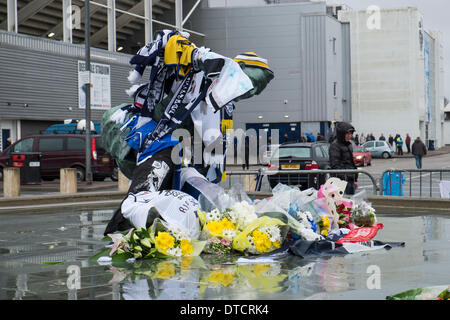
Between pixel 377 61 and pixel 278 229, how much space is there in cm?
5707

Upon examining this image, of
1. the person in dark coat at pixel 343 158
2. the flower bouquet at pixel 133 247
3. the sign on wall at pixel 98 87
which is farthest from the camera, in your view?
the sign on wall at pixel 98 87

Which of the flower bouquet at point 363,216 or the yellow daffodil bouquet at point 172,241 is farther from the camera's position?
the flower bouquet at point 363,216

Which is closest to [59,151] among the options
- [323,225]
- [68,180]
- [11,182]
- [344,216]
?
[68,180]

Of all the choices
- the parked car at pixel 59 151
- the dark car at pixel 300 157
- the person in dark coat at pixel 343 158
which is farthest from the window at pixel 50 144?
the person in dark coat at pixel 343 158

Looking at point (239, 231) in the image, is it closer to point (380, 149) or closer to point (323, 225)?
point (323, 225)

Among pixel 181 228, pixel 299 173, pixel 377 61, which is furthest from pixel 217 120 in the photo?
pixel 377 61

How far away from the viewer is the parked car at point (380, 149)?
4969cm

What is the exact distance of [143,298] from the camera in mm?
5074

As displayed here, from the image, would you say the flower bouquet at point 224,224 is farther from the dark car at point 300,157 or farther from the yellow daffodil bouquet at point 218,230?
the dark car at point 300,157

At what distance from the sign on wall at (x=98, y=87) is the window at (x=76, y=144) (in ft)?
29.1

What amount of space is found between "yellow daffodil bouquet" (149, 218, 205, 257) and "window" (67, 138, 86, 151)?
17.6 m

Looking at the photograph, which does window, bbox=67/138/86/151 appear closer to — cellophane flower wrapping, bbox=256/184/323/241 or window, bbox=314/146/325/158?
window, bbox=314/146/325/158
